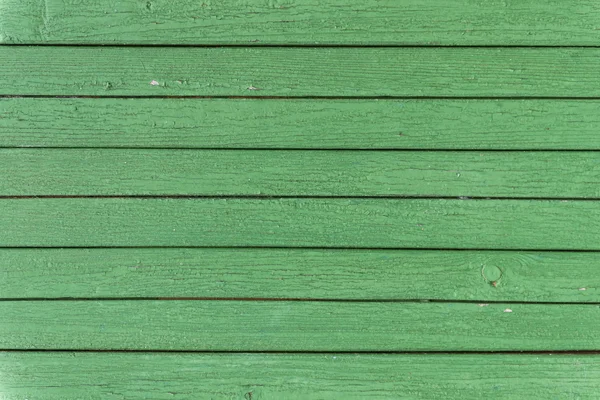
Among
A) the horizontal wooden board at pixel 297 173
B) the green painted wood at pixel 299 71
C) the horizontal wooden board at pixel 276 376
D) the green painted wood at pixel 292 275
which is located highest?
the green painted wood at pixel 299 71

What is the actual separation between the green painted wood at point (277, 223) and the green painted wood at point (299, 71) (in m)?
0.24

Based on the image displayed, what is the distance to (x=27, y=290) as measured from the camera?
0.89 metres

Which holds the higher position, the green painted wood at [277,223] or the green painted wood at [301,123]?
the green painted wood at [301,123]

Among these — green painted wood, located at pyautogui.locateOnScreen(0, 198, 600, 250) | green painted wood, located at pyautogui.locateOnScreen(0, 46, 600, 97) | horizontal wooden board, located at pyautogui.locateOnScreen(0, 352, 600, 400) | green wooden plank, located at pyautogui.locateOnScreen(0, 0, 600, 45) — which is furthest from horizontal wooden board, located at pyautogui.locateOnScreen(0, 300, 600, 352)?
Result: green wooden plank, located at pyautogui.locateOnScreen(0, 0, 600, 45)

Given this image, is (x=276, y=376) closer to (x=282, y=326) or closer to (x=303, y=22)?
(x=282, y=326)

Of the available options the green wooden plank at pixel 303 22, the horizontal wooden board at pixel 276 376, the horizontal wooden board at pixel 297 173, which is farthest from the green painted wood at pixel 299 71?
the horizontal wooden board at pixel 276 376

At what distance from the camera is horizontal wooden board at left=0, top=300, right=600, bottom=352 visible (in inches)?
34.7

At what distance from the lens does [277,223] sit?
88 centimetres

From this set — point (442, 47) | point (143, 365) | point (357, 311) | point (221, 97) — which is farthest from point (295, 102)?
point (143, 365)

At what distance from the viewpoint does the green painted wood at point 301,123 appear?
0.88 metres

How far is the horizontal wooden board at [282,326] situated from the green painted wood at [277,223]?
0.44ft

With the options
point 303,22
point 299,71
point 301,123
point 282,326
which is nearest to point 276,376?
point 282,326

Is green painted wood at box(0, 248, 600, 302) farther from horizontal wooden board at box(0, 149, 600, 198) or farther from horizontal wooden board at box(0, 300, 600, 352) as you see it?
horizontal wooden board at box(0, 149, 600, 198)

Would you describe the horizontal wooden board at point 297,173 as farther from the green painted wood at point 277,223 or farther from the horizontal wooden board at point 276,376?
the horizontal wooden board at point 276,376
